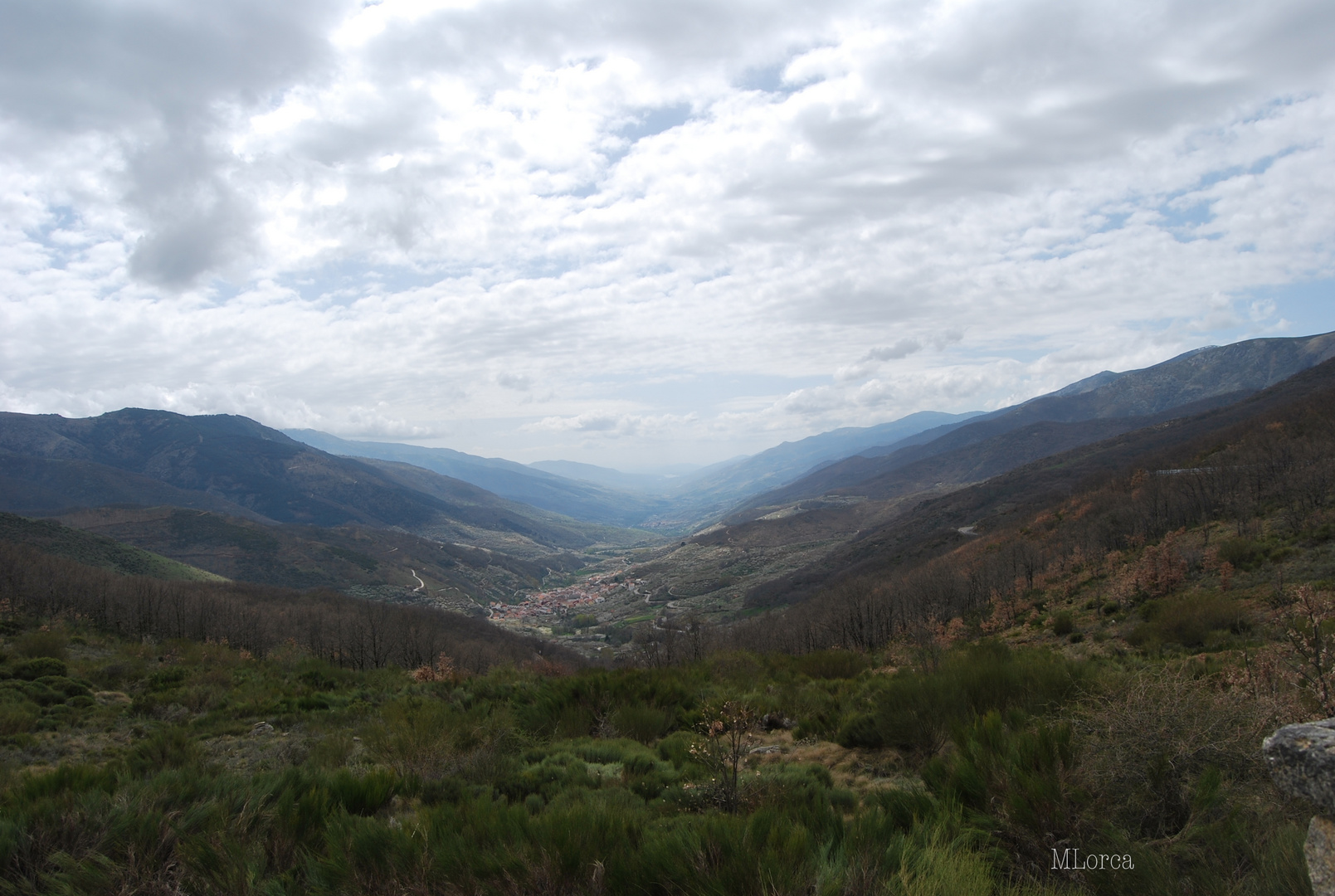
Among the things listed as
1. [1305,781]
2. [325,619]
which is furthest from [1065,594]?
[325,619]

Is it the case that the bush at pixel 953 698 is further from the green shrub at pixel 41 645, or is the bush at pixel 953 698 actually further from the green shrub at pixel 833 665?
the green shrub at pixel 41 645

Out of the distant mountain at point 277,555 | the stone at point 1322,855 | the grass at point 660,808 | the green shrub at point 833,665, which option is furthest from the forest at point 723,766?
the distant mountain at point 277,555

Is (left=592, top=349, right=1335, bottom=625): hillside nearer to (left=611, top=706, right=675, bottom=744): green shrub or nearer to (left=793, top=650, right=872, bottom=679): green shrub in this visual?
(left=793, top=650, right=872, bottom=679): green shrub

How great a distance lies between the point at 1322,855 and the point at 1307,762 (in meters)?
0.47

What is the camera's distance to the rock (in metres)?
3.22

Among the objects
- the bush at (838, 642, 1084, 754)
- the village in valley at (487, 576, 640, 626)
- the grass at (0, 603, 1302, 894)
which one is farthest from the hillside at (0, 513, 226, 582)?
the bush at (838, 642, 1084, 754)

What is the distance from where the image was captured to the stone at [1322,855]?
308 centimetres

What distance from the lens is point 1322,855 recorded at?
10.3 ft

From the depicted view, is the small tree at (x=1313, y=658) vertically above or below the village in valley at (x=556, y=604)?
above

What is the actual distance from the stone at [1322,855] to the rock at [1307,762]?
0.09 metres

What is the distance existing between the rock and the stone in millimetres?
90

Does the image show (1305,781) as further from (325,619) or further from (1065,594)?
(325,619)

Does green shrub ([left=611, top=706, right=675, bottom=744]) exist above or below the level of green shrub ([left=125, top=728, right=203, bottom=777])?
below

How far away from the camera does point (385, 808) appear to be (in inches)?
288
